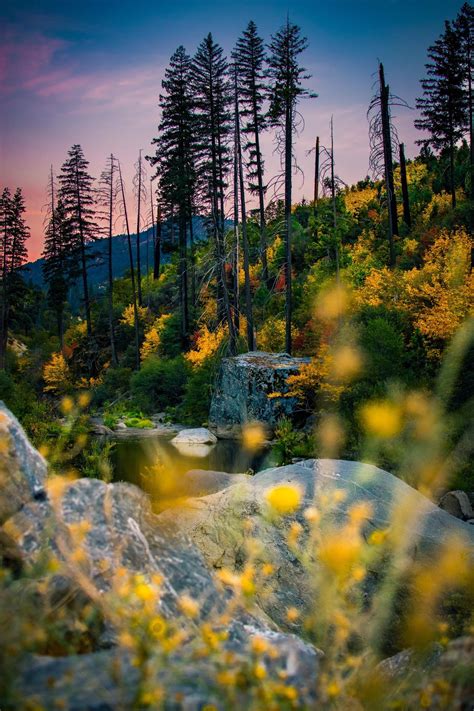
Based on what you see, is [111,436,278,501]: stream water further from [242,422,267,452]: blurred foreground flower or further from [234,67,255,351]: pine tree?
[234,67,255,351]: pine tree

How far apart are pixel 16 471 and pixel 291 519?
369cm

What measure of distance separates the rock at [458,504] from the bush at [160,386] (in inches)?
791

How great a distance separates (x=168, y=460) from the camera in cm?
1611

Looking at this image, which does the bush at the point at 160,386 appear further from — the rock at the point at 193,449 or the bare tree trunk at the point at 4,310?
the bare tree trunk at the point at 4,310

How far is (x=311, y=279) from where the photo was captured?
24.9m

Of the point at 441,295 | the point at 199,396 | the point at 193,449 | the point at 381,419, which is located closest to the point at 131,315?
the point at 199,396

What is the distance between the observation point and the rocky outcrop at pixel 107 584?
1.82 m

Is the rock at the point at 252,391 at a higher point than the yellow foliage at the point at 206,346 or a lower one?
lower

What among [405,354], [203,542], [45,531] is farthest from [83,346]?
[45,531]

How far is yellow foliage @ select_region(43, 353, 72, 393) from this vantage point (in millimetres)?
36188

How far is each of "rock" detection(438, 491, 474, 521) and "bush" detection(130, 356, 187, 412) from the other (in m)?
20.1

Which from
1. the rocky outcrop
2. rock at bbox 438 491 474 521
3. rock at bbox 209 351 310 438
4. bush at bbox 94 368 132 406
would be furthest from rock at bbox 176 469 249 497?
bush at bbox 94 368 132 406

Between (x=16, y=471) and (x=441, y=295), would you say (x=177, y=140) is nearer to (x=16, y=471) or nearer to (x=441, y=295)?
(x=441, y=295)

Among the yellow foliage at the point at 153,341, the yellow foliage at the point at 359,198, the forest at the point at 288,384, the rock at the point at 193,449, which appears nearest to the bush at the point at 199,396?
the forest at the point at 288,384
